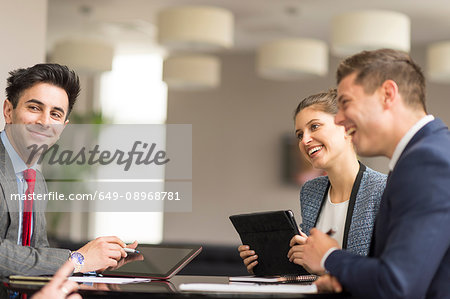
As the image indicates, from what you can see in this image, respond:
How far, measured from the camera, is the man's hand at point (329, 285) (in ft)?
5.75

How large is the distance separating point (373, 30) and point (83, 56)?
3045mm

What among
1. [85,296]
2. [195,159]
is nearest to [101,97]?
[195,159]

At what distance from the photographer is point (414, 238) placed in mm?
1602

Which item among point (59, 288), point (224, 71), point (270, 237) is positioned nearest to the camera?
point (59, 288)

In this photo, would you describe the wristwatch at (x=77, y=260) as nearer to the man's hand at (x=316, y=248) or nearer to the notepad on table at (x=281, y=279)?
the notepad on table at (x=281, y=279)

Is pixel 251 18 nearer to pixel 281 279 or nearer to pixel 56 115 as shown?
pixel 56 115

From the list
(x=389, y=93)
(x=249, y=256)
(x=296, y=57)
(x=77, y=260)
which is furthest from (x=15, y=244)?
(x=296, y=57)

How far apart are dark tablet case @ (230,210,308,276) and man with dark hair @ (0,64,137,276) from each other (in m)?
0.50

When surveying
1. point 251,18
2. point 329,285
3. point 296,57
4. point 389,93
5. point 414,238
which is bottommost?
point 329,285

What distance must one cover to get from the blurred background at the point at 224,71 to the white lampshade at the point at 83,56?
0.01 meters

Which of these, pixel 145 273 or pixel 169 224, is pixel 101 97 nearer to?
pixel 169 224

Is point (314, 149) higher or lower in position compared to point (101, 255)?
higher

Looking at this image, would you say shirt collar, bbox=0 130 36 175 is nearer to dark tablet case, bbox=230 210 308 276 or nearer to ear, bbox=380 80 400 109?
dark tablet case, bbox=230 210 308 276

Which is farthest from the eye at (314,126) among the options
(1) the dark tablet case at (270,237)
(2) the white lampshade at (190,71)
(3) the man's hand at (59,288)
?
(2) the white lampshade at (190,71)
